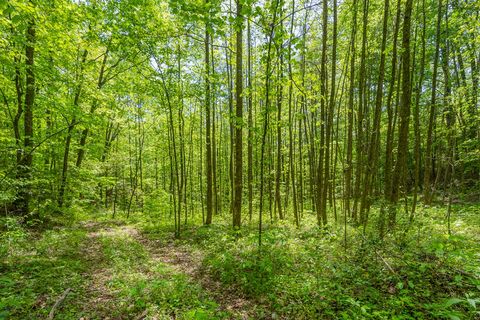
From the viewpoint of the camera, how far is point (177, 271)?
586cm

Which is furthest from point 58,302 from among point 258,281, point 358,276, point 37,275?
point 358,276

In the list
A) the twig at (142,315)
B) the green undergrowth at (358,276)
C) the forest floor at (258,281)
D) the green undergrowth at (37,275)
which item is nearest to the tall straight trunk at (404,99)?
the green undergrowth at (358,276)

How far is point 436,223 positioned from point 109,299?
1020 centimetres

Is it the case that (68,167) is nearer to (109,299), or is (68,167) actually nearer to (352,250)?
(109,299)

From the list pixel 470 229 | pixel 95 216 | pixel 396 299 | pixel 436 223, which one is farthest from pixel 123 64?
pixel 470 229

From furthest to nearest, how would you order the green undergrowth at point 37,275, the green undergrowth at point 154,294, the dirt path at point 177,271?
the dirt path at point 177,271
the green undergrowth at point 154,294
the green undergrowth at point 37,275

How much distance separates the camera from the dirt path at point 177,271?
13.3 feet

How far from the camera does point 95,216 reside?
16641 mm

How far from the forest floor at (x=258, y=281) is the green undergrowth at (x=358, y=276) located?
19 millimetres

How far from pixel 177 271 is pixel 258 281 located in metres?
2.41

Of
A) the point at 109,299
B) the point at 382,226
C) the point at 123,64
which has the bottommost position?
the point at 109,299

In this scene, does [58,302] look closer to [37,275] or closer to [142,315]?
[142,315]

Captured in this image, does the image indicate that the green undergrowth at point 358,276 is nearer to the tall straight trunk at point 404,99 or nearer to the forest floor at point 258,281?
the forest floor at point 258,281

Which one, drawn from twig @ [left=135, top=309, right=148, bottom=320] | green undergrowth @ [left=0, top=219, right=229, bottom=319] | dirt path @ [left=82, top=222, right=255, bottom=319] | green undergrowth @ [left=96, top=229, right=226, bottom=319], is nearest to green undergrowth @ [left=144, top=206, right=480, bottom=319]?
dirt path @ [left=82, top=222, right=255, bottom=319]
